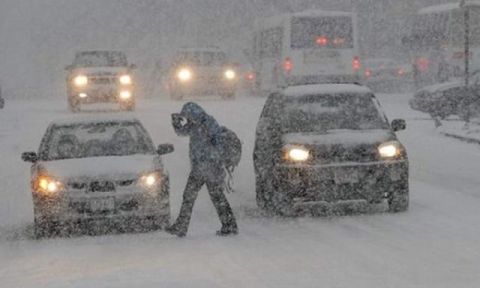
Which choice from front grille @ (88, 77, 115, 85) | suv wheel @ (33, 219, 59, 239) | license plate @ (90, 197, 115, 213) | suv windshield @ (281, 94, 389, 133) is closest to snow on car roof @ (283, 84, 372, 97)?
suv windshield @ (281, 94, 389, 133)

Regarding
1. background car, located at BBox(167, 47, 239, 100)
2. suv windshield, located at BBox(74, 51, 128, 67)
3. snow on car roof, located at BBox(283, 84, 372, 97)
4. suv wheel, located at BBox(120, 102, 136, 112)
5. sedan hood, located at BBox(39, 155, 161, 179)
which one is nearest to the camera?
sedan hood, located at BBox(39, 155, 161, 179)

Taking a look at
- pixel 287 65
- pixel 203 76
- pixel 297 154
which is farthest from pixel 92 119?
pixel 287 65

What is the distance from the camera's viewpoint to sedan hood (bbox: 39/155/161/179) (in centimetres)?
1328

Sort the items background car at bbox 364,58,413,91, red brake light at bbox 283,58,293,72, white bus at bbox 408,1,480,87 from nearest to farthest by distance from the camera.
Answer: red brake light at bbox 283,58,293,72 < white bus at bbox 408,1,480,87 < background car at bbox 364,58,413,91

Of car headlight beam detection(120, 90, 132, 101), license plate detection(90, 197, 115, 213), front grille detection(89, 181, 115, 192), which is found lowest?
car headlight beam detection(120, 90, 132, 101)

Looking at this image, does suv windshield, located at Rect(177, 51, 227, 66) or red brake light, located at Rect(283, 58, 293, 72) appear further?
suv windshield, located at Rect(177, 51, 227, 66)

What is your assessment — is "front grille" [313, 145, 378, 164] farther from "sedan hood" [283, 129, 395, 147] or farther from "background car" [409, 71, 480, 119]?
"background car" [409, 71, 480, 119]

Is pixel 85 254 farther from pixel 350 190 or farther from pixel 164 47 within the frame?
pixel 164 47

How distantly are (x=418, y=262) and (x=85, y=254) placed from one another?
11.3 feet

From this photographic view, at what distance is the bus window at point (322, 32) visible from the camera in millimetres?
40344

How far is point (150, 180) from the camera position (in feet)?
44.0

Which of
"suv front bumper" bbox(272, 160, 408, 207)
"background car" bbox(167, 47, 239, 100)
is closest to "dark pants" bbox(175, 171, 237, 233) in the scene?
"suv front bumper" bbox(272, 160, 408, 207)

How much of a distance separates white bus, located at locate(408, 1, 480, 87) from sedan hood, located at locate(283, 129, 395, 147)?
27111 millimetres

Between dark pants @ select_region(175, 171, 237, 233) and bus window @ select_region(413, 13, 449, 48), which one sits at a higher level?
bus window @ select_region(413, 13, 449, 48)
